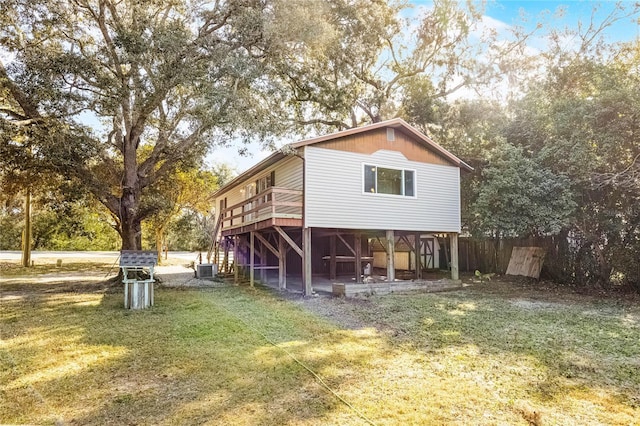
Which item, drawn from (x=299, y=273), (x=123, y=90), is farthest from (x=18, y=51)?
(x=299, y=273)

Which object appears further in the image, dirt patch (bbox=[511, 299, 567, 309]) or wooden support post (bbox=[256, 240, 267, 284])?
wooden support post (bbox=[256, 240, 267, 284])

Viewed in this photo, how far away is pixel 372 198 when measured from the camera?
12.9 meters

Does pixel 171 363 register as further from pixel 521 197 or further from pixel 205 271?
pixel 205 271

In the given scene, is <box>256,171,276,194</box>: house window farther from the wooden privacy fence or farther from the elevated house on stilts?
the wooden privacy fence

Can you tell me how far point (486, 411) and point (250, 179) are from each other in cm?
1570

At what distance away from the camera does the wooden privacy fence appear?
47.6ft

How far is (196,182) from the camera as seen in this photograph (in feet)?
80.1

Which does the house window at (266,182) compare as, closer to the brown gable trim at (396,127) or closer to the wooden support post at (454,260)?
the brown gable trim at (396,127)

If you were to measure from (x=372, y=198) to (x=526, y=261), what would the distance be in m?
7.43

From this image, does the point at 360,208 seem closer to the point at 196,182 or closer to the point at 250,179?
the point at 250,179

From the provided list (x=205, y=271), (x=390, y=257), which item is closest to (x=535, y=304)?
(x=390, y=257)

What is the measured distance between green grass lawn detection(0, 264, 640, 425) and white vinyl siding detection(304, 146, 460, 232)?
3358 millimetres

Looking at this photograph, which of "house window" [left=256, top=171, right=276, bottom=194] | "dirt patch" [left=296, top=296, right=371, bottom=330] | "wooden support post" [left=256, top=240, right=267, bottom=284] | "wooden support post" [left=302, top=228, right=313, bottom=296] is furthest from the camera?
"wooden support post" [left=256, top=240, right=267, bottom=284]

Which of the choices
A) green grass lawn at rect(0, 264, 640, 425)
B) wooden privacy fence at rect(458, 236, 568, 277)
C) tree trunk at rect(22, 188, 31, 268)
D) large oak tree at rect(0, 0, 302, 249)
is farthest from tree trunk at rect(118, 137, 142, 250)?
wooden privacy fence at rect(458, 236, 568, 277)
